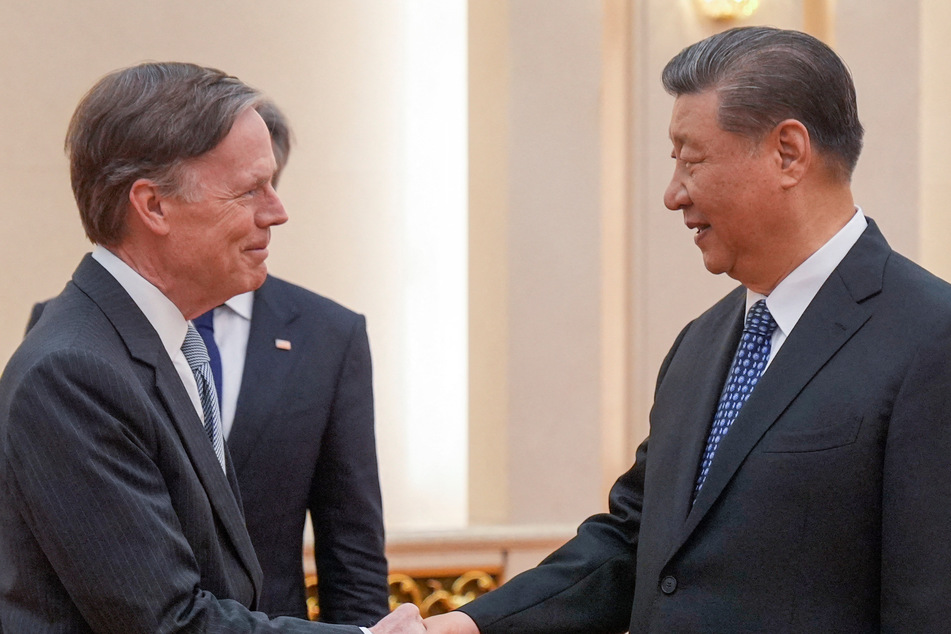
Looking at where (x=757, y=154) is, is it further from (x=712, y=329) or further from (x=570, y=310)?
(x=570, y=310)

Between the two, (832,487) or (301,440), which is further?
(301,440)

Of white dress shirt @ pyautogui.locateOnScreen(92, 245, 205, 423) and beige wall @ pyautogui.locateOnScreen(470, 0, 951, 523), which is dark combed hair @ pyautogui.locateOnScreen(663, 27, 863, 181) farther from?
beige wall @ pyautogui.locateOnScreen(470, 0, 951, 523)

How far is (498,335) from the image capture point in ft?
16.7

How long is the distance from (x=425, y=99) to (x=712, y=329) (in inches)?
117

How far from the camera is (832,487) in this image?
2098 millimetres

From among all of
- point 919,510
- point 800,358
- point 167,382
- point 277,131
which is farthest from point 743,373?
point 277,131

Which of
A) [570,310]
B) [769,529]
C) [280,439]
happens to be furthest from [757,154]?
[570,310]

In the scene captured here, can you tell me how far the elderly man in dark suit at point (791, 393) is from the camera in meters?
2.04

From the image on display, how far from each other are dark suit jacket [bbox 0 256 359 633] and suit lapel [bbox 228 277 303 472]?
0.67 meters

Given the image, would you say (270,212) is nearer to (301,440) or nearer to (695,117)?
(301,440)

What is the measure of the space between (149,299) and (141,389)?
229mm

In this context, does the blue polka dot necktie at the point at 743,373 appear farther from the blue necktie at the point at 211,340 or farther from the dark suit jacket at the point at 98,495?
the blue necktie at the point at 211,340

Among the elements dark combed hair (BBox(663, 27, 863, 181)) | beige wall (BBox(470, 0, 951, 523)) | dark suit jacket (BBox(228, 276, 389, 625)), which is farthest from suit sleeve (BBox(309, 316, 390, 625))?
beige wall (BBox(470, 0, 951, 523))

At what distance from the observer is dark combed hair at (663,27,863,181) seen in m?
2.31
